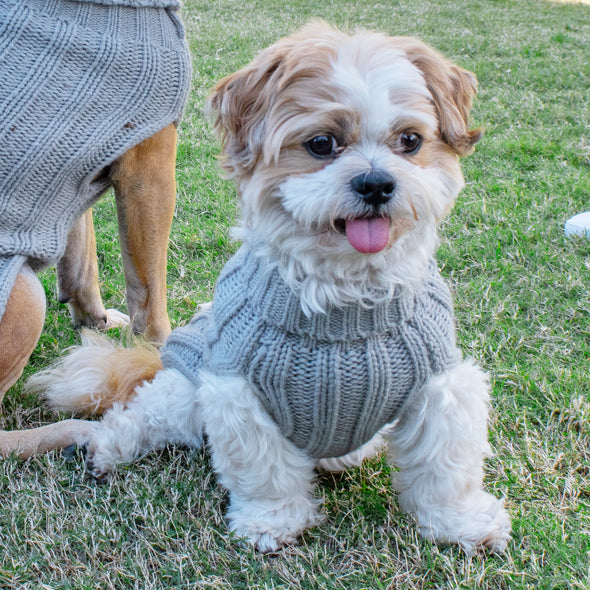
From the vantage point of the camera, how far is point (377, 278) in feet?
5.84

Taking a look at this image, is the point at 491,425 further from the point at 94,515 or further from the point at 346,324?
the point at 94,515

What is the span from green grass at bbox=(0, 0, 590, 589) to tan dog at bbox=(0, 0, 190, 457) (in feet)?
1.20

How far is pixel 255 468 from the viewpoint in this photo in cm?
200

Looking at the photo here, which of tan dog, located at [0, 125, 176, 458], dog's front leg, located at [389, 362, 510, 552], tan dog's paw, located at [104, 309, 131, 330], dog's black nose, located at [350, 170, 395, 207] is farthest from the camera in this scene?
tan dog's paw, located at [104, 309, 131, 330]

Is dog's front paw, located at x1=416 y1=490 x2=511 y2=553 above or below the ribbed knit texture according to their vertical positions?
below

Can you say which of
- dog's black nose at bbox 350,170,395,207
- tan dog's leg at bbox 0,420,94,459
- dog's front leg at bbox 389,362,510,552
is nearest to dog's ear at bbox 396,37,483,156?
dog's black nose at bbox 350,170,395,207

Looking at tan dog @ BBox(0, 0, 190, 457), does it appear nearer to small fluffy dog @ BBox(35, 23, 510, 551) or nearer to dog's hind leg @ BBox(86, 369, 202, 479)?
dog's hind leg @ BBox(86, 369, 202, 479)

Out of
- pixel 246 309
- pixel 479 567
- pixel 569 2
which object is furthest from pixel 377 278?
pixel 569 2

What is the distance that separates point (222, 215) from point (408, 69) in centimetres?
248

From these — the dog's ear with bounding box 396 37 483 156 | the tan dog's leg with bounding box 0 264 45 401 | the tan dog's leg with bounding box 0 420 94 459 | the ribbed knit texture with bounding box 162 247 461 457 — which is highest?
the dog's ear with bounding box 396 37 483 156

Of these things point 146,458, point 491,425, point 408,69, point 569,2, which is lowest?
point 569,2

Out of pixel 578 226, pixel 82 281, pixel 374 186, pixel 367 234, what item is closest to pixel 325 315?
pixel 367 234

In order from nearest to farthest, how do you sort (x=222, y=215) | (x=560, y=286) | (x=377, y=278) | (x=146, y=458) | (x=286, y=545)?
(x=377, y=278)
(x=286, y=545)
(x=146, y=458)
(x=560, y=286)
(x=222, y=215)

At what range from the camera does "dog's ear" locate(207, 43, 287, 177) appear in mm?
1678
